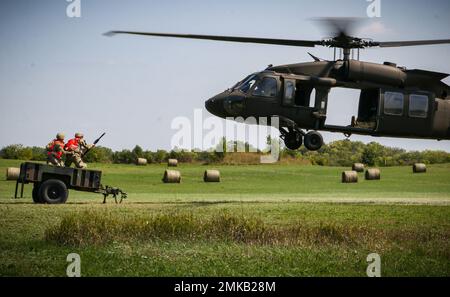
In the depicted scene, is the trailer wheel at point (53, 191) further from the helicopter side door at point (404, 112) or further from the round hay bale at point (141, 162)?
the round hay bale at point (141, 162)

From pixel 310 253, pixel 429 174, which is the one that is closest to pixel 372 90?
pixel 310 253

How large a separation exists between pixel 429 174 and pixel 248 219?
36842 millimetres

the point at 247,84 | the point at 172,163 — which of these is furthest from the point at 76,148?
the point at 172,163

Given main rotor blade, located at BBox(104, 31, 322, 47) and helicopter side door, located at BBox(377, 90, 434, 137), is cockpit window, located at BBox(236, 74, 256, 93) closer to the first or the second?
main rotor blade, located at BBox(104, 31, 322, 47)

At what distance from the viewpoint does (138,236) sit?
18172 millimetres

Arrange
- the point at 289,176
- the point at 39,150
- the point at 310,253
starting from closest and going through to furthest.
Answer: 1. the point at 310,253
2. the point at 289,176
3. the point at 39,150

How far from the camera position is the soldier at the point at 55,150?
85.5ft

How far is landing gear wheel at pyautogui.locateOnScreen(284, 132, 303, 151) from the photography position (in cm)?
2750

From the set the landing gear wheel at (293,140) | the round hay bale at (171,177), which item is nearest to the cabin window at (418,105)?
the landing gear wheel at (293,140)

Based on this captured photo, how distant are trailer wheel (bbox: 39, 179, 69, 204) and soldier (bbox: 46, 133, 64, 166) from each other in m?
0.97

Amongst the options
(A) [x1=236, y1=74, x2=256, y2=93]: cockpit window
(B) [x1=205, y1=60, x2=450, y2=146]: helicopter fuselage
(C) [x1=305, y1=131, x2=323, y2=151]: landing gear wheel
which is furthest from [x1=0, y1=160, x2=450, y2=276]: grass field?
(A) [x1=236, y1=74, x2=256, y2=93]: cockpit window

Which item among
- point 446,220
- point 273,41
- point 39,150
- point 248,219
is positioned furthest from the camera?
point 39,150

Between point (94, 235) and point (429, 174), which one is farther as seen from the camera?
point (429, 174)
